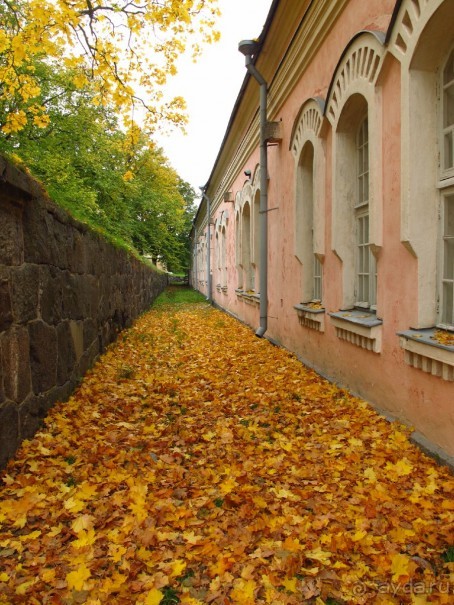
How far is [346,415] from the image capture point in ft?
14.4

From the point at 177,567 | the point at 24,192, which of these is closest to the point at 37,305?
the point at 24,192

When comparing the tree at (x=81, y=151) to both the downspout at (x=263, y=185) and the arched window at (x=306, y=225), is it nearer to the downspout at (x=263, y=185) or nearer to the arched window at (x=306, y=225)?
the downspout at (x=263, y=185)

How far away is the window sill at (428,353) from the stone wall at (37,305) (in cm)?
293

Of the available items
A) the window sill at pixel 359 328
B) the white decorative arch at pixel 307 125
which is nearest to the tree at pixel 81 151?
the white decorative arch at pixel 307 125

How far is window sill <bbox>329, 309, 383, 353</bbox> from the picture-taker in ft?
13.9

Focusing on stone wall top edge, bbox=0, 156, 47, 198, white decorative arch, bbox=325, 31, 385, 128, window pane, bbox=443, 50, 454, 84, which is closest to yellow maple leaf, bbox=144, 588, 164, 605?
stone wall top edge, bbox=0, 156, 47, 198

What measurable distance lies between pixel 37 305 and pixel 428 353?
3077mm

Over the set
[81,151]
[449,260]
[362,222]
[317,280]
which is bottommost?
[317,280]

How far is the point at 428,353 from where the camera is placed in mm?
3279

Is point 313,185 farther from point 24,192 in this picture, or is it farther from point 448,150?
point 24,192

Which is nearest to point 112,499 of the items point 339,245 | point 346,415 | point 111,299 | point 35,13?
point 346,415

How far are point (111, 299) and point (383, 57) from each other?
5.75 meters

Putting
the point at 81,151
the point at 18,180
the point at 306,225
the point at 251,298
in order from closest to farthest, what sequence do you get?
the point at 18,180 < the point at 306,225 < the point at 251,298 < the point at 81,151

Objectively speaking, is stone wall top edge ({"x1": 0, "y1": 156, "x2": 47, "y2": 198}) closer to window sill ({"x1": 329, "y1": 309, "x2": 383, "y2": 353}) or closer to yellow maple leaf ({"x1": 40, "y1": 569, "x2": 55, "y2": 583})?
yellow maple leaf ({"x1": 40, "y1": 569, "x2": 55, "y2": 583})
